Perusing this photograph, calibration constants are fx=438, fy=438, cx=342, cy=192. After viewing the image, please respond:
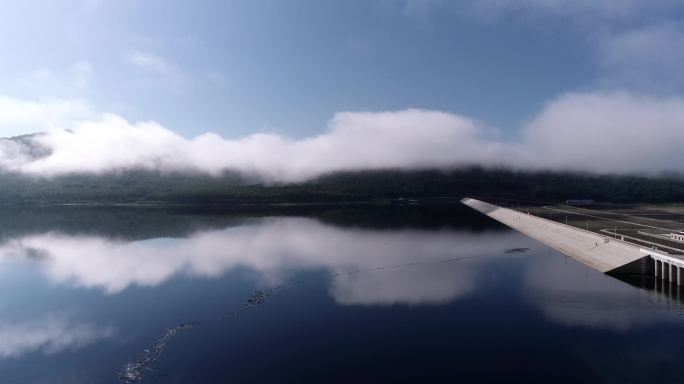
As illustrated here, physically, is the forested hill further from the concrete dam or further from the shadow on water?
the shadow on water

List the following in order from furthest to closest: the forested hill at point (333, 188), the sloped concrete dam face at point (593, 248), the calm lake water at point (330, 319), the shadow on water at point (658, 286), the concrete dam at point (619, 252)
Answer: the forested hill at point (333, 188)
the sloped concrete dam face at point (593, 248)
the concrete dam at point (619, 252)
the shadow on water at point (658, 286)
the calm lake water at point (330, 319)

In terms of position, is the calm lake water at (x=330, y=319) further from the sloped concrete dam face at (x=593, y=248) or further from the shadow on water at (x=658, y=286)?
the sloped concrete dam face at (x=593, y=248)

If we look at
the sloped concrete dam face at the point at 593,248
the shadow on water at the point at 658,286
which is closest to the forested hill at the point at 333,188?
the sloped concrete dam face at the point at 593,248

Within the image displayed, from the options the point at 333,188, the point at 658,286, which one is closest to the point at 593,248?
the point at 658,286

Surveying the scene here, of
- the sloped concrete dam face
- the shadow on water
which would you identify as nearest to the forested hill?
the sloped concrete dam face

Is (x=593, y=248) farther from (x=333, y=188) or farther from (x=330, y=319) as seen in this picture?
(x=333, y=188)

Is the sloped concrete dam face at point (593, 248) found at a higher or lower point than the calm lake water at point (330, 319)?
higher
